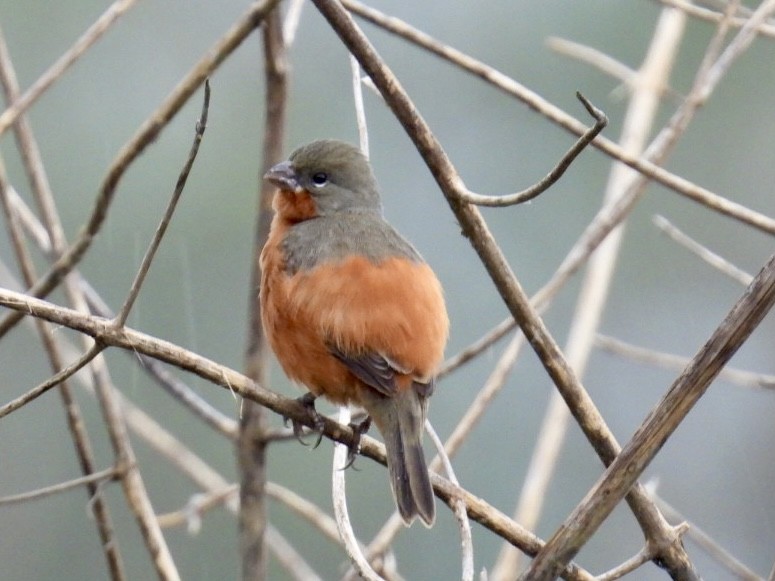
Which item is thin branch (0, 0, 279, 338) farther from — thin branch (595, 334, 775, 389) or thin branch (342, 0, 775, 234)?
thin branch (595, 334, 775, 389)

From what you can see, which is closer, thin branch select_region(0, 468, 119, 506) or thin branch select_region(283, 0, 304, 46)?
thin branch select_region(0, 468, 119, 506)

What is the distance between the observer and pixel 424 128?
2525 millimetres

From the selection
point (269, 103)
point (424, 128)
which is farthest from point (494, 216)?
point (424, 128)

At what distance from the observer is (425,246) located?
7.40 meters

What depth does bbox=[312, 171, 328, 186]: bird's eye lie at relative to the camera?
13.4ft

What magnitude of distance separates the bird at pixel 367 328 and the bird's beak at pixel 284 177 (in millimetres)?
251

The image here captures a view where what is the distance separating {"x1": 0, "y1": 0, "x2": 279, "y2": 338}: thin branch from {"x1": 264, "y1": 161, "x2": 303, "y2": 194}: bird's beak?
2.50ft

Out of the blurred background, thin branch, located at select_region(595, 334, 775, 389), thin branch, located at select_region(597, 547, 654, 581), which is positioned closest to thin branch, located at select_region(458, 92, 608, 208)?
thin branch, located at select_region(597, 547, 654, 581)

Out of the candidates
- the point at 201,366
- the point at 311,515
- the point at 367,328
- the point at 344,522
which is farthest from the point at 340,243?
the point at 201,366

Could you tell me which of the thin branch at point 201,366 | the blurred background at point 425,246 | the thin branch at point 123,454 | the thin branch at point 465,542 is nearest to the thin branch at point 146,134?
the thin branch at point 123,454

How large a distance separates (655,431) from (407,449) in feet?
3.67

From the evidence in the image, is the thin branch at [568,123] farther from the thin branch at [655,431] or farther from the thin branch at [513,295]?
the thin branch at [655,431]

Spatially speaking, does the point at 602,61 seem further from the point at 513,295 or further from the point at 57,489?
the point at 57,489

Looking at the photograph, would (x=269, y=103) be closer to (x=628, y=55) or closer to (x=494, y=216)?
(x=494, y=216)
